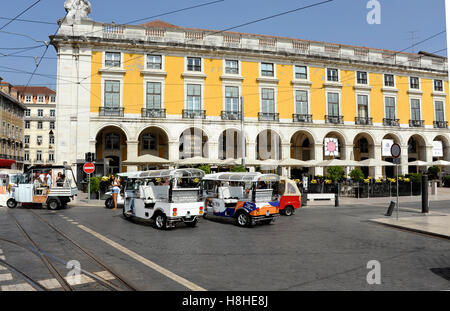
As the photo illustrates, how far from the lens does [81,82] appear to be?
27.9 meters

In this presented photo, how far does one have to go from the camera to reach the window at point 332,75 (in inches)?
1344

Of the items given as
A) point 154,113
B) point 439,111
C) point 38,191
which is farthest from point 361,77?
point 38,191

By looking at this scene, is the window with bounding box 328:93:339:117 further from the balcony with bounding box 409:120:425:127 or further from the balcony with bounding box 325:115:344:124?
the balcony with bounding box 409:120:425:127

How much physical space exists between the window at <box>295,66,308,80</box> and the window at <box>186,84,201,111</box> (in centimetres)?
1023

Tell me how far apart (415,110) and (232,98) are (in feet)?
71.0

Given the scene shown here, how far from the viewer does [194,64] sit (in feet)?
99.8

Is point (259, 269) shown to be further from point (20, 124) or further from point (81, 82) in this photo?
point (20, 124)

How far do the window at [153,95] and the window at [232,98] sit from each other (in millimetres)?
6312

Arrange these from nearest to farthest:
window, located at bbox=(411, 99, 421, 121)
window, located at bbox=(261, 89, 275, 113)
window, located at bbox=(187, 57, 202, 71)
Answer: window, located at bbox=(187, 57, 202, 71) → window, located at bbox=(261, 89, 275, 113) → window, located at bbox=(411, 99, 421, 121)

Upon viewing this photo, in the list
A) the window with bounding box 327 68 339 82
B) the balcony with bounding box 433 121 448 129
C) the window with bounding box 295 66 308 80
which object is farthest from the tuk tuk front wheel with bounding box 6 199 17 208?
the balcony with bounding box 433 121 448 129

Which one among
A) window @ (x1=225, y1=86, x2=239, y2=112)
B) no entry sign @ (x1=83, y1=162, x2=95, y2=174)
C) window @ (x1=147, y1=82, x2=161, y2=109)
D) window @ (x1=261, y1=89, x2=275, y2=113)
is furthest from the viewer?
window @ (x1=261, y1=89, x2=275, y2=113)

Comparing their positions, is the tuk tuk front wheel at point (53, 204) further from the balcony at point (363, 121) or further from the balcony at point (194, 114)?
the balcony at point (363, 121)

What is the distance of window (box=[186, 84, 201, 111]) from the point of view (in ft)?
98.8

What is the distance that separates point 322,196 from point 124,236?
1484 centimetres
